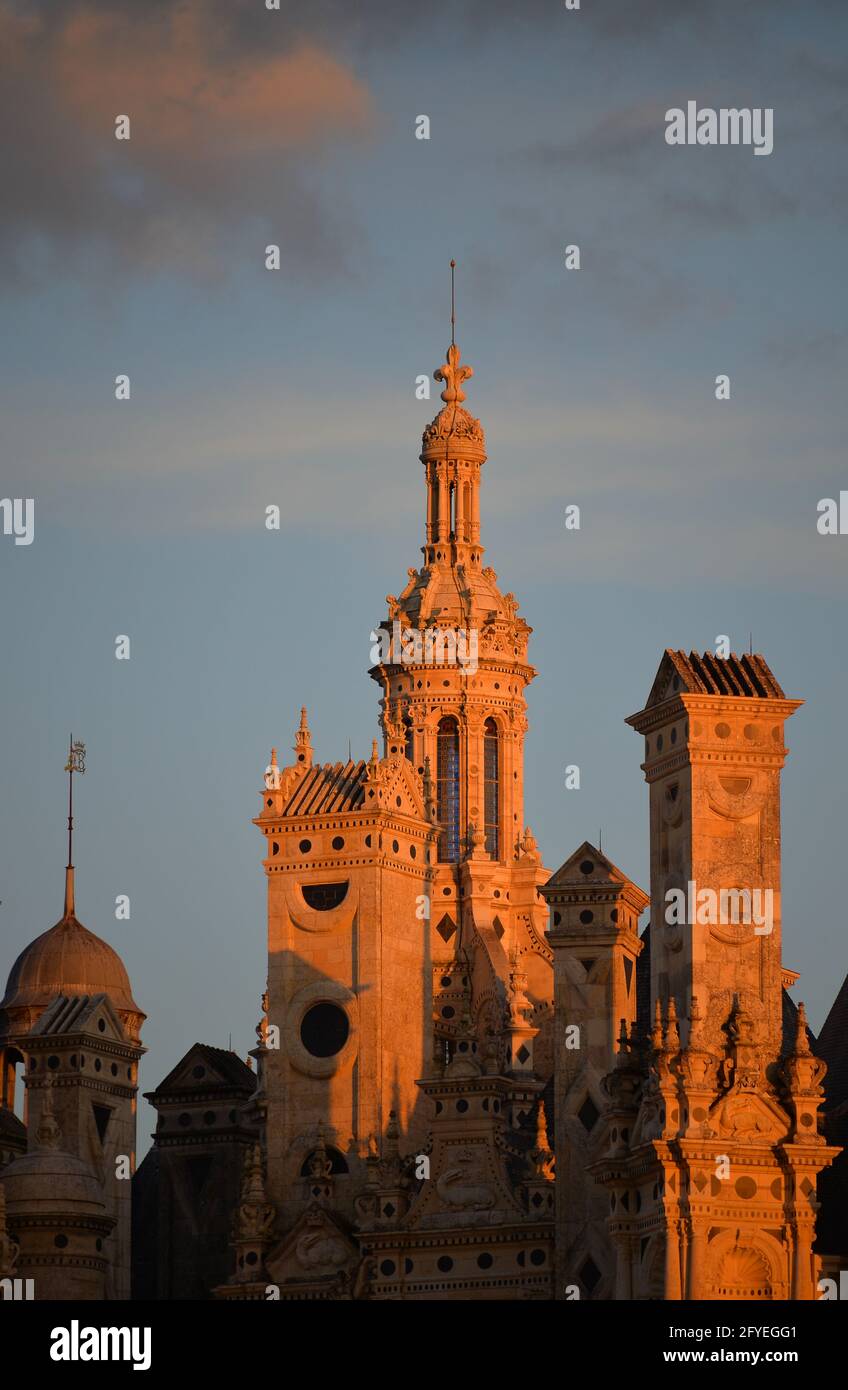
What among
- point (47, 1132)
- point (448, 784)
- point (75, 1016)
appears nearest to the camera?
point (47, 1132)

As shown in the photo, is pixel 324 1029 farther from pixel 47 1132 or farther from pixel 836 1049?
pixel 836 1049

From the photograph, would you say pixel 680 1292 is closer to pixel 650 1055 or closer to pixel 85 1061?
pixel 650 1055

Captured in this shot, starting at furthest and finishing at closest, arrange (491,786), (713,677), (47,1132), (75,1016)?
1. (491,786)
2. (75,1016)
3. (47,1132)
4. (713,677)

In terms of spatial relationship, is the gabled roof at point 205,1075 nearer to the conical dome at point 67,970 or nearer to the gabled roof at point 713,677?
the conical dome at point 67,970

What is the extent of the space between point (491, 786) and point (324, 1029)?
18.0 meters

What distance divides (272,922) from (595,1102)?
14.8 metres

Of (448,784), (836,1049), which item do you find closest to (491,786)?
(448,784)

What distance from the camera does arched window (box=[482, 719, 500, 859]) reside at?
14000 centimetres

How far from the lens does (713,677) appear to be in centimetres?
10912

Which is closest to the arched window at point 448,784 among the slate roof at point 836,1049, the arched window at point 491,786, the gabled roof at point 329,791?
the arched window at point 491,786

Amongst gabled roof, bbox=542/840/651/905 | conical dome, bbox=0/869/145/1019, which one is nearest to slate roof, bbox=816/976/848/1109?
gabled roof, bbox=542/840/651/905

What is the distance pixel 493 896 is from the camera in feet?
451
